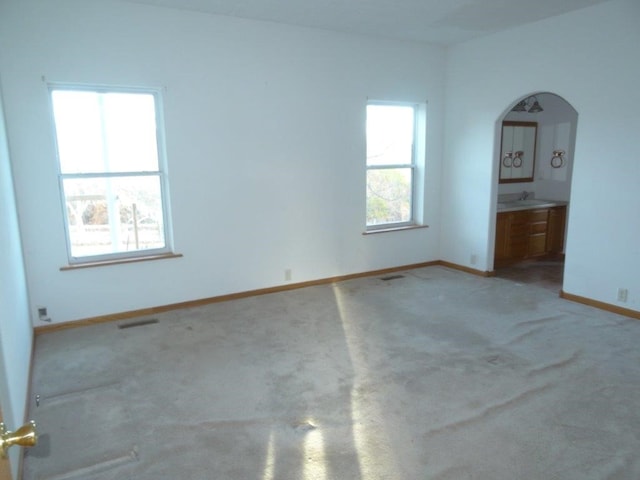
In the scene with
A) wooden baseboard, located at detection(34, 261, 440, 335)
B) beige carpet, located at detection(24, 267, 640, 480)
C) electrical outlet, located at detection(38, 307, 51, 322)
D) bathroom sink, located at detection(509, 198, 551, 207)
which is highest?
bathroom sink, located at detection(509, 198, 551, 207)

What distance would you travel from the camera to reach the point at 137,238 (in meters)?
4.27

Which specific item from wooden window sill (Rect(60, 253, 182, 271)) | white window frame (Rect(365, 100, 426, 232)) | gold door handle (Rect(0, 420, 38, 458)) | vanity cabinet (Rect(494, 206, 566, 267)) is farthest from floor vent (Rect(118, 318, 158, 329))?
vanity cabinet (Rect(494, 206, 566, 267))

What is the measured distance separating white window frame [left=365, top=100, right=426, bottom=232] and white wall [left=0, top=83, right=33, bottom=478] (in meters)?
3.56

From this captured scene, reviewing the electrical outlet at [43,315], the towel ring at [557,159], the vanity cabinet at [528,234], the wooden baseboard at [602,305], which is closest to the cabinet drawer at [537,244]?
the vanity cabinet at [528,234]

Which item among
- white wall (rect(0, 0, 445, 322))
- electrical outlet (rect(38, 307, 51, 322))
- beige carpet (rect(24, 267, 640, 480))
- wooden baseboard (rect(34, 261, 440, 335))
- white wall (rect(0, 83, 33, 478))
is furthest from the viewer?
wooden baseboard (rect(34, 261, 440, 335))

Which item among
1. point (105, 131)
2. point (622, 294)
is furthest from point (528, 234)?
point (105, 131)

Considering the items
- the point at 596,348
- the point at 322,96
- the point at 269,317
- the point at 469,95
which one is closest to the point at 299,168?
the point at 322,96

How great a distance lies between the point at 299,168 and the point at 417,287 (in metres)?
1.89

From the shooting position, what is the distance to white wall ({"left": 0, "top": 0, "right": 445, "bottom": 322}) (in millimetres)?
3641

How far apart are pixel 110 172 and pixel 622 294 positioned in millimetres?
4807

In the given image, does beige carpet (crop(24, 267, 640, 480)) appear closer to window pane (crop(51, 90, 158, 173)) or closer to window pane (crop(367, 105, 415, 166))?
window pane (crop(51, 90, 158, 173))

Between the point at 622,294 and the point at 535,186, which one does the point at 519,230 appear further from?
the point at 622,294

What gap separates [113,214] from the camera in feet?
13.5

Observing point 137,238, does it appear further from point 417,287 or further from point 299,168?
point 417,287
